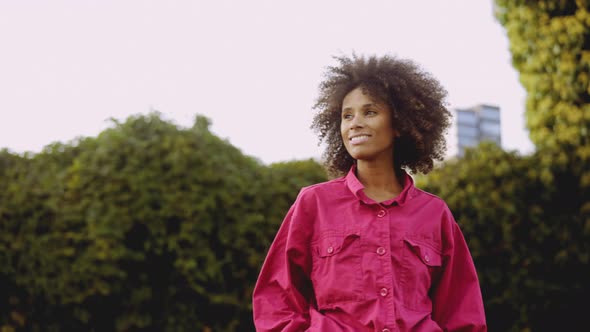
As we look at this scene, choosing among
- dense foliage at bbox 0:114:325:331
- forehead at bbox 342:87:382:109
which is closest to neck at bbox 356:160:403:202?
forehead at bbox 342:87:382:109

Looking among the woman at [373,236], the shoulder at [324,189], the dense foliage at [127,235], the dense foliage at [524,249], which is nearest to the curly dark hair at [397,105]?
the woman at [373,236]

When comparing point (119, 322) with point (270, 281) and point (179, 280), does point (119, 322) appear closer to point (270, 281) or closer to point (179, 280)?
point (179, 280)

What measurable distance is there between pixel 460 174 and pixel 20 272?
3.63 meters

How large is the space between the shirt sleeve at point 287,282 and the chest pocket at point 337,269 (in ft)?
0.24

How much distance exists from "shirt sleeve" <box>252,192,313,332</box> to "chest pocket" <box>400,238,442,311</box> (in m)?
0.35

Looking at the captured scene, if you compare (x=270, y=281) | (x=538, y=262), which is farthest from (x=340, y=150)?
(x=538, y=262)

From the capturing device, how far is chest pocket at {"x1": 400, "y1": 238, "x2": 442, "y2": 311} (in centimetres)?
250

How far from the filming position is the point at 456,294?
8.84 ft

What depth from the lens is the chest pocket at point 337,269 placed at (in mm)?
2475

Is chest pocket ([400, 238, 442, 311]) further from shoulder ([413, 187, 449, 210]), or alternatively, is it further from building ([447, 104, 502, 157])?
building ([447, 104, 502, 157])

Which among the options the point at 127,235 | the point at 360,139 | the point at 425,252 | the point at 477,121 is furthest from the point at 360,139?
the point at 477,121

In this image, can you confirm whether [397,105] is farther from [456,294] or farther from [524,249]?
[524,249]

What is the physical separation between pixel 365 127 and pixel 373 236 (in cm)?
42

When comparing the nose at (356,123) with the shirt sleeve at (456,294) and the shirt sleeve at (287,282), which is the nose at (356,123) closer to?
the shirt sleeve at (287,282)
